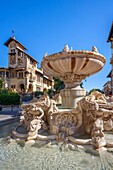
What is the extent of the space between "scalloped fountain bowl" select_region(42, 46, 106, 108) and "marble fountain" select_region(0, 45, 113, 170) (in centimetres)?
4

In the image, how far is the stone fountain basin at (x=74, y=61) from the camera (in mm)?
6652

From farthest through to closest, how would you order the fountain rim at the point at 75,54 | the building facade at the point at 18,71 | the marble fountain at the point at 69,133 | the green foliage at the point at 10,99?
the building facade at the point at 18,71 → the green foliage at the point at 10,99 → the fountain rim at the point at 75,54 → the marble fountain at the point at 69,133

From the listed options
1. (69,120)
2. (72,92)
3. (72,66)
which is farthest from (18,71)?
(69,120)

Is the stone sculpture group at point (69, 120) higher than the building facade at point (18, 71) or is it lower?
lower

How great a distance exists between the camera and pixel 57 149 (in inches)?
151

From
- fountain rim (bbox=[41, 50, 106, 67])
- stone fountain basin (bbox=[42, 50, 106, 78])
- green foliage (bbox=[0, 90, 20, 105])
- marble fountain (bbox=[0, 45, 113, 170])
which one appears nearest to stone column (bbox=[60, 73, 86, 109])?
stone fountain basin (bbox=[42, 50, 106, 78])

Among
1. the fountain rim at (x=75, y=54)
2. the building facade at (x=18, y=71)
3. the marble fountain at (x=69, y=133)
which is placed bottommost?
the marble fountain at (x=69, y=133)

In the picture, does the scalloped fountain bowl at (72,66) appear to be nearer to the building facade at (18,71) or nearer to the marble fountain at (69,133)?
the marble fountain at (69,133)

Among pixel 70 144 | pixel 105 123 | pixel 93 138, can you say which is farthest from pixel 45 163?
pixel 105 123

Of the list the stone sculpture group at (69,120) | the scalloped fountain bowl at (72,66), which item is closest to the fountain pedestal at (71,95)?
the scalloped fountain bowl at (72,66)

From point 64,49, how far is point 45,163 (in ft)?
15.8

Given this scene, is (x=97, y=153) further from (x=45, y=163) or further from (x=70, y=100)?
(x=70, y=100)

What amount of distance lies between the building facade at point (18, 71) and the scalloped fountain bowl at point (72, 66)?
34.9 meters

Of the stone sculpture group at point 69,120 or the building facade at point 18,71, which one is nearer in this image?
the stone sculpture group at point 69,120
